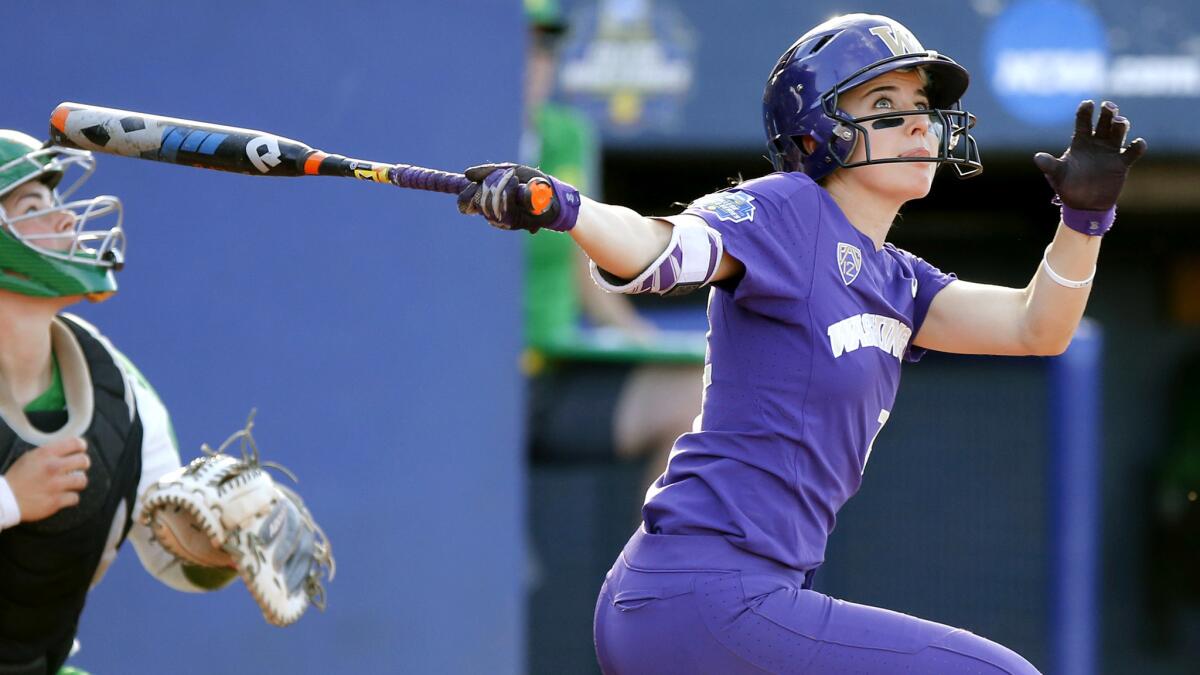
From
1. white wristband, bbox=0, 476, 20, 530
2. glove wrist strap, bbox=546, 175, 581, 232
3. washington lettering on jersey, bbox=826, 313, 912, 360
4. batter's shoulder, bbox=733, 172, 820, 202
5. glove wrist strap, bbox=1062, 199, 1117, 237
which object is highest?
batter's shoulder, bbox=733, 172, 820, 202

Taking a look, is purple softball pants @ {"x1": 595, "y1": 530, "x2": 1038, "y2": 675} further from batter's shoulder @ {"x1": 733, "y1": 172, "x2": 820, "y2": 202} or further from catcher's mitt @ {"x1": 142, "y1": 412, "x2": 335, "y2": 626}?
catcher's mitt @ {"x1": 142, "y1": 412, "x2": 335, "y2": 626}

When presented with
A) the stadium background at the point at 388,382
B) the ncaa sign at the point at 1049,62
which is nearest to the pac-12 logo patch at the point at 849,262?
the stadium background at the point at 388,382

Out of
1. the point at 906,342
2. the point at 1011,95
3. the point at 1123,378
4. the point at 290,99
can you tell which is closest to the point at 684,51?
the point at 1011,95

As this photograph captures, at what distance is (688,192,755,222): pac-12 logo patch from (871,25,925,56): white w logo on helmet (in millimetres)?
446

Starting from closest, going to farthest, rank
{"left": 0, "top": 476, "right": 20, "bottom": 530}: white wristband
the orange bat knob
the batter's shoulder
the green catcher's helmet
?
the orange bat knob
the batter's shoulder
{"left": 0, "top": 476, "right": 20, "bottom": 530}: white wristband
the green catcher's helmet

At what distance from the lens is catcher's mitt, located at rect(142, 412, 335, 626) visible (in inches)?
133

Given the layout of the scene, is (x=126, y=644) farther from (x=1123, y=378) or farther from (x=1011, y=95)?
(x=1123, y=378)

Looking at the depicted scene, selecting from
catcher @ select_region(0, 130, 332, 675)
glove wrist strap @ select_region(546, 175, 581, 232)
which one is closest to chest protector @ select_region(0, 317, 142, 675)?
catcher @ select_region(0, 130, 332, 675)

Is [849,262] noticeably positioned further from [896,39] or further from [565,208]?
[565,208]

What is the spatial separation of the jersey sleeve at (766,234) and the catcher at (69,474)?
1200mm

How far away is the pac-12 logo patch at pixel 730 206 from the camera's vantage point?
2811 millimetres

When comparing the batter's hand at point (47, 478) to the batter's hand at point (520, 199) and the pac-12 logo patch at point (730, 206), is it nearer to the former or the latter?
the batter's hand at point (520, 199)

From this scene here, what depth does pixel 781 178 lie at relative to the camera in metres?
2.98

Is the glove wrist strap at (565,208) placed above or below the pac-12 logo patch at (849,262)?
above
